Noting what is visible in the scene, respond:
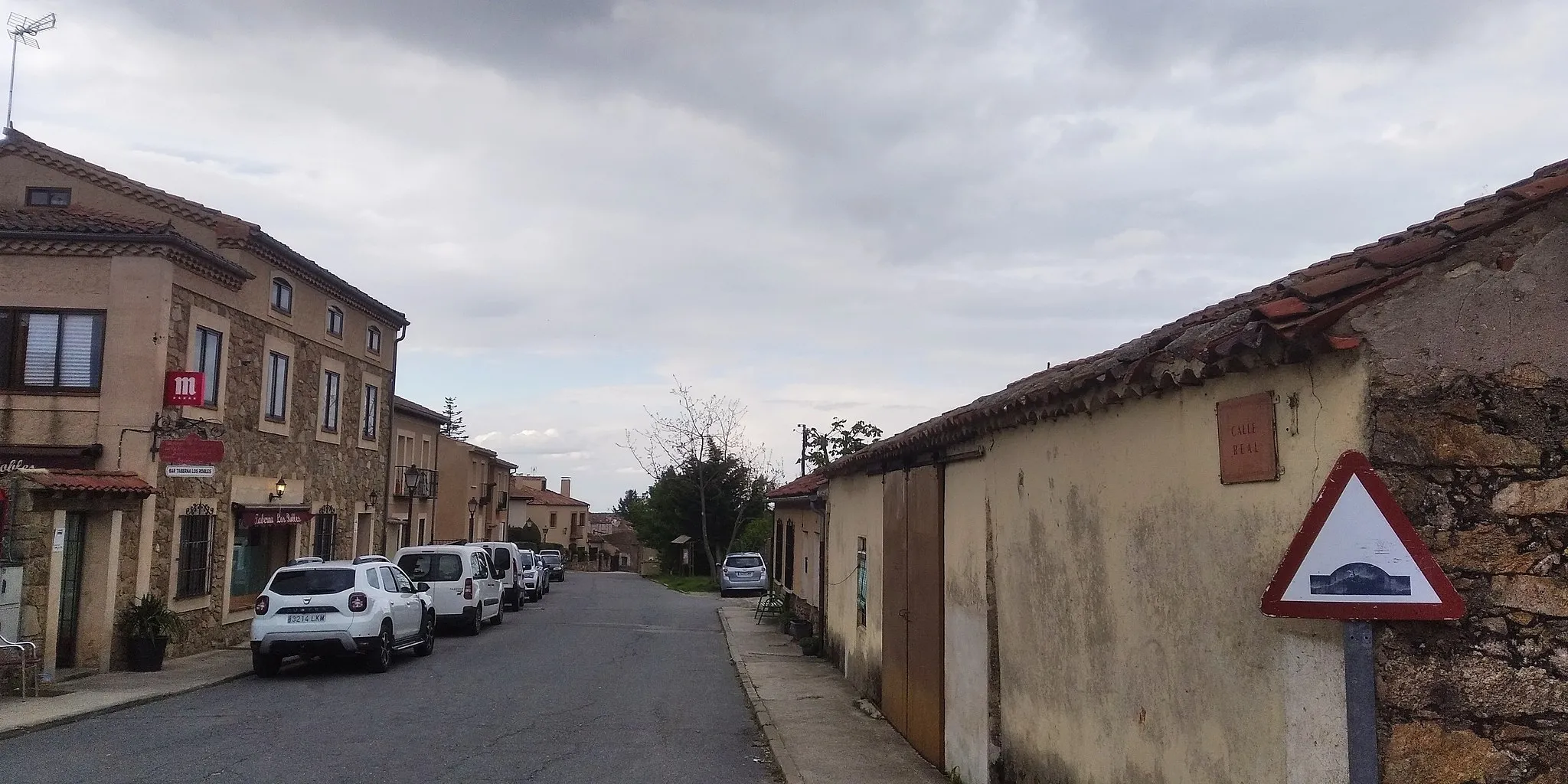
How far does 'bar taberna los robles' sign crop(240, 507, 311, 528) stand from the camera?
1927 centimetres

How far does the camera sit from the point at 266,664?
15320 millimetres

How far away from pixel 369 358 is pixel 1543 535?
85.7 ft

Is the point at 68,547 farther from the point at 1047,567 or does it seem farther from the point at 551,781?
the point at 1047,567

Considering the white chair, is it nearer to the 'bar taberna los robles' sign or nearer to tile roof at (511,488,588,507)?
the 'bar taberna los robles' sign

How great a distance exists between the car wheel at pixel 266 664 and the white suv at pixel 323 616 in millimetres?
11

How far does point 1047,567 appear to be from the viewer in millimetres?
6656

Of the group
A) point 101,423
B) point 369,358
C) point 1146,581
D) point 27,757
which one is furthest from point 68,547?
point 1146,581

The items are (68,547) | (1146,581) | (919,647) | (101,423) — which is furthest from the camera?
(101,423)

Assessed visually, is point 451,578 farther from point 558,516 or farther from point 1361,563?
point 558,516

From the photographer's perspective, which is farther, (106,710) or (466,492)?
(466,492)

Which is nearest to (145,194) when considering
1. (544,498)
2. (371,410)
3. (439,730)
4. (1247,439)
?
(371,410)

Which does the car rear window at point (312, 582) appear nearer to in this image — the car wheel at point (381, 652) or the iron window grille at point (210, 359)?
the car wheel at point (381, 652)

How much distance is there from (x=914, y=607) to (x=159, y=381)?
12404 millimetres

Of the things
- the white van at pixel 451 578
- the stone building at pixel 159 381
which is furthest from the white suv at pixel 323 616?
the white van at pixel 451 578
